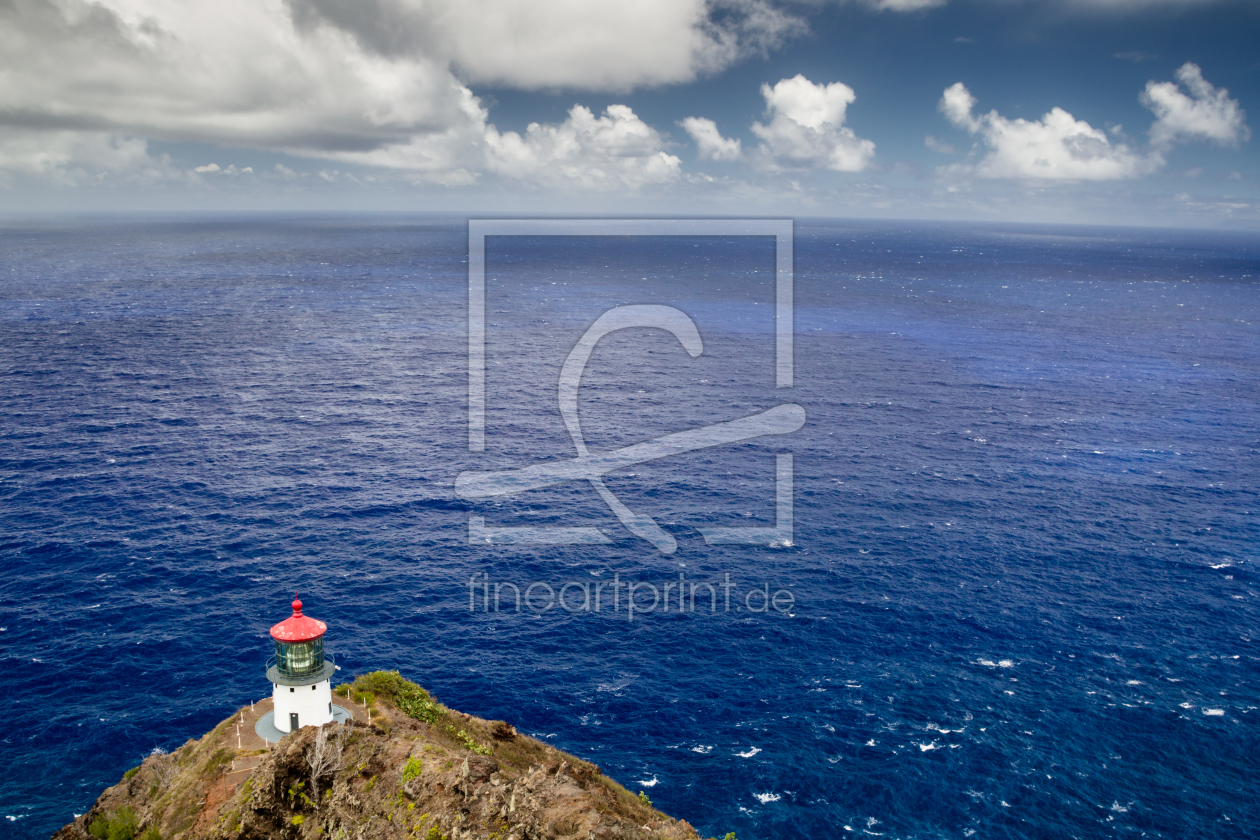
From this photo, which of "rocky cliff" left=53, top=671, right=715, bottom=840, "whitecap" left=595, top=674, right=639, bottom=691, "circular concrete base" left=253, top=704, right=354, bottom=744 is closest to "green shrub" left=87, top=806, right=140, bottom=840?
"rocky cliff" left=53, top=671, right=715, bottom=840

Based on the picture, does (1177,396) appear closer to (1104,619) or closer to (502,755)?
(1104,619)

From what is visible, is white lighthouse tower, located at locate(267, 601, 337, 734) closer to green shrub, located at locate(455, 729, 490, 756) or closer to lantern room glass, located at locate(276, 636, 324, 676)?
lantern room glass, located at locate(276, 636, 324, 676)

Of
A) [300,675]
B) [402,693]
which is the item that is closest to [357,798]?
[300,675]

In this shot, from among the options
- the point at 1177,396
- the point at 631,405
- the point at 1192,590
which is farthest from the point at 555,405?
the point at 1177,396

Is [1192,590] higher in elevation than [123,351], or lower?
lower

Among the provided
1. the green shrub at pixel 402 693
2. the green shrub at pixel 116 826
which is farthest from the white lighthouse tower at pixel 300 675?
the green shrub at pixel 116 826
